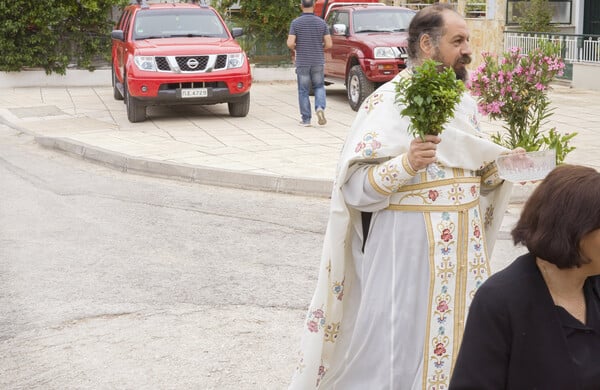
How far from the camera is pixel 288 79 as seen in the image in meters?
23.8

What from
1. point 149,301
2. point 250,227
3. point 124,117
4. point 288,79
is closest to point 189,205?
point 250,227

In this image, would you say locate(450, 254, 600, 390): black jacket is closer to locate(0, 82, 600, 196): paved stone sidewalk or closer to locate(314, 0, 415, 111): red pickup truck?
locate(0, 82, 600, 196): paved stone sidewalk

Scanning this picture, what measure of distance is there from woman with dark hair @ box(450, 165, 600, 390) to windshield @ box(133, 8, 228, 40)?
48.2 feet

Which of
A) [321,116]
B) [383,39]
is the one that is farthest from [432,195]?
[383,39]

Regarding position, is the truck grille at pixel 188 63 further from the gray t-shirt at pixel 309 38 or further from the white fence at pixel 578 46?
the white fence at pixel 578 46

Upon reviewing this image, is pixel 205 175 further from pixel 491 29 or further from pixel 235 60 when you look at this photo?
pixel 491 29

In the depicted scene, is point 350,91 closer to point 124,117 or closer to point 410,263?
point 124,117

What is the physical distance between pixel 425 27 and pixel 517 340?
1781 mm

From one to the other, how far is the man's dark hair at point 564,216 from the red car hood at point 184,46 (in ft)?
44.9

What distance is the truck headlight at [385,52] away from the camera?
670 inches

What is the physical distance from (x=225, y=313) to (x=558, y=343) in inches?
161

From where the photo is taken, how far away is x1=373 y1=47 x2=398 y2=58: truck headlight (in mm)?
17016

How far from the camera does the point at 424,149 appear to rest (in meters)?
3.78

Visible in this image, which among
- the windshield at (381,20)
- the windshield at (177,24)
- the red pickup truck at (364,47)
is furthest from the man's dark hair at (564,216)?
the windshield at (381,20)
